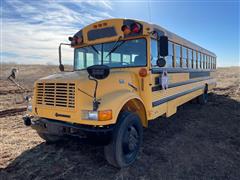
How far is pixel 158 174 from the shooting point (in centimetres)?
343

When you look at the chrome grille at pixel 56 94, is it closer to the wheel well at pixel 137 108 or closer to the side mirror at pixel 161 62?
the wheel well at pixel 137 108

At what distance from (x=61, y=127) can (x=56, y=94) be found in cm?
52

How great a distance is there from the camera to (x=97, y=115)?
305 cm

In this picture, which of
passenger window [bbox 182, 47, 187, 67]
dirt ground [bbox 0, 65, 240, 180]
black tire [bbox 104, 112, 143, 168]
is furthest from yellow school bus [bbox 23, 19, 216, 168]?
passenger window [bbox 182, 47, 187, 67]

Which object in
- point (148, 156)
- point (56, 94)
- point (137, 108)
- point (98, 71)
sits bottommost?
point (148, 156)

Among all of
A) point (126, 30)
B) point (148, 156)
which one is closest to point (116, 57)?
point (126, 30)

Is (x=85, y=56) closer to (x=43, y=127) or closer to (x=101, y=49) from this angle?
(x=101, y=49)

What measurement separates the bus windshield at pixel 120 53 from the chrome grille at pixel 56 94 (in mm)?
1267

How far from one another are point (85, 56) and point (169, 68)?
1.98 meters

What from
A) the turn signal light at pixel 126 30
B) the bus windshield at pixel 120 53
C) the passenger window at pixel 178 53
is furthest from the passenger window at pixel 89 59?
the passenger window at pixel 178 53

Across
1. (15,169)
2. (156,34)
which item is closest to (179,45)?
(156,34)

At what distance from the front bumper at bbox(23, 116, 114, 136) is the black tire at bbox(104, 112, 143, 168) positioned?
178mm

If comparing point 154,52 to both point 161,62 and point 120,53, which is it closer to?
point 161,62

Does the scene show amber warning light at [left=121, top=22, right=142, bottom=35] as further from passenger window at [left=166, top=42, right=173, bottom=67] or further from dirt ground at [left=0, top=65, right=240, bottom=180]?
dirt ground at [left=0, top=65, right=240, bottom=180]
